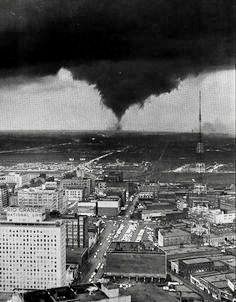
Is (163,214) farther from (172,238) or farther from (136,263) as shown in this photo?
→ (136,263)

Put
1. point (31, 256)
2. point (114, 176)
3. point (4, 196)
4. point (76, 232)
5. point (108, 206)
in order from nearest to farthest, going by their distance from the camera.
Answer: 1. point (31, 256)
2. point (76, 232)
3. point (4, 196)
4. point (108, 206)
5. point (114, 176)

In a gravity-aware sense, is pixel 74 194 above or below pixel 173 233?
above

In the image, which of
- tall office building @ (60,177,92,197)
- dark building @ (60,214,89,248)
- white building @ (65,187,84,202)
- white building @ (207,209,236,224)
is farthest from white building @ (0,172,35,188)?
white building @ (207,209,236,224)

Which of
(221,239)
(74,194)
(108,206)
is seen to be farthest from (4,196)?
(221,239)

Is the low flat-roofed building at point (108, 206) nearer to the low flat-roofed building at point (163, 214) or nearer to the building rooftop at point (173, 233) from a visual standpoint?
the low flat-roofed building at point (163, 214)

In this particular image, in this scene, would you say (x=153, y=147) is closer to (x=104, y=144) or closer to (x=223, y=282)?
(x=104, y=144)

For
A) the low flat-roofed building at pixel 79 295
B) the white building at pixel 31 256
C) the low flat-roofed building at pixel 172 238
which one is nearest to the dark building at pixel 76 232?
the low flat-roofed building at pixel 172 238

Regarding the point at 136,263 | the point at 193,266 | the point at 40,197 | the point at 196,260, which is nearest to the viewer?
the point at 136,263
